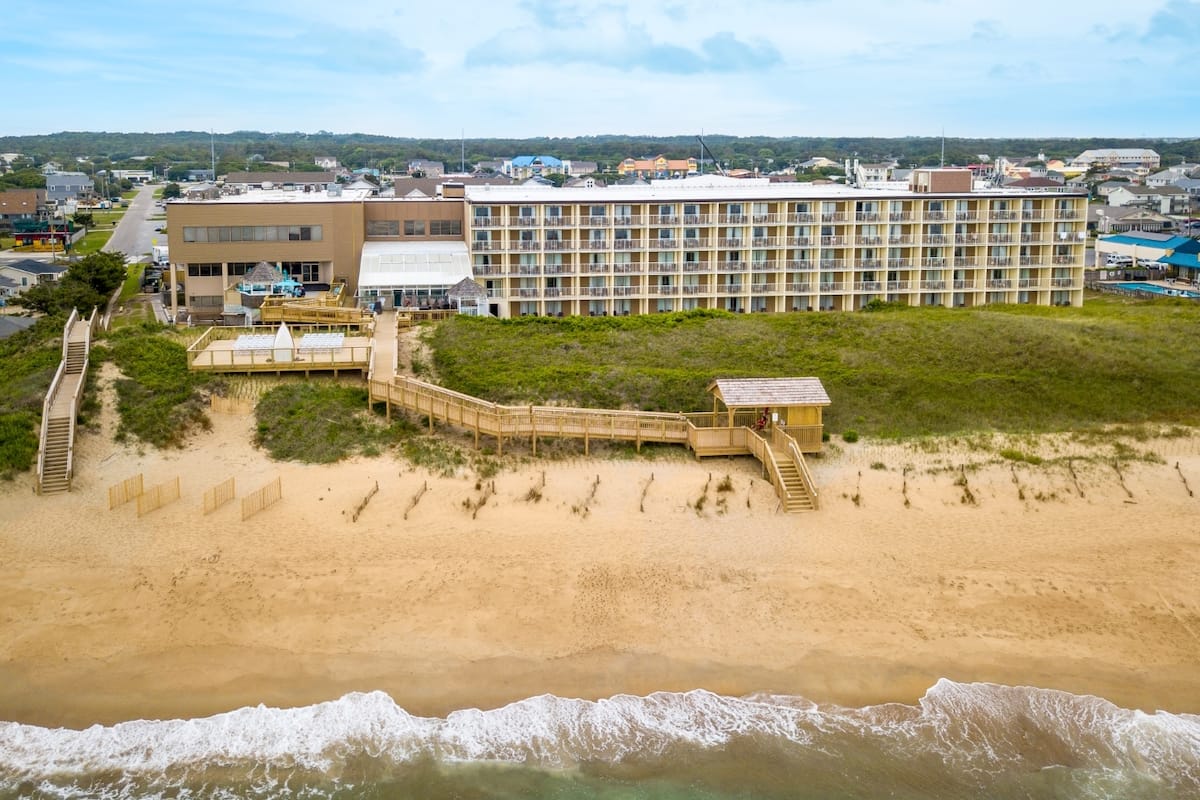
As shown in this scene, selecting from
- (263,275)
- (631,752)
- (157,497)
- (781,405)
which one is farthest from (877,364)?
(263,275)

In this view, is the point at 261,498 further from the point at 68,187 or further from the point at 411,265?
the point at 68,187

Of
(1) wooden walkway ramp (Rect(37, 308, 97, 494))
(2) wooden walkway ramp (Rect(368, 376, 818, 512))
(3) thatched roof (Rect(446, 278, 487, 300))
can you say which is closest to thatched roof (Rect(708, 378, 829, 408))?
(2) wooden walkway ramp (Rect(368, 376, 818, 512))

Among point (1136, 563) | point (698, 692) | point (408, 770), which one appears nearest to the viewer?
point (408, 770)

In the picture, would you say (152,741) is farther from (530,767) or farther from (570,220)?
(570,220)

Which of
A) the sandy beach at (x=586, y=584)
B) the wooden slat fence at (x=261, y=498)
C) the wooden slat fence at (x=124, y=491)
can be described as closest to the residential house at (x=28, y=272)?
the sandy beach at (x=586, y=584)

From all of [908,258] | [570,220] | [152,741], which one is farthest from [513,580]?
[908,258]

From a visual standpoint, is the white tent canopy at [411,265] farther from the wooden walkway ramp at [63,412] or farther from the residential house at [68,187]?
the residential house at [68,187]
